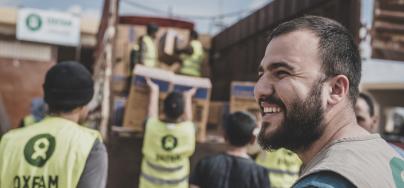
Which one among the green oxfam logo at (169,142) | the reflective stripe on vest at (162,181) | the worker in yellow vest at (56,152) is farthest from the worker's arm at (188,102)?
the worker in yellow vest at (56,152)

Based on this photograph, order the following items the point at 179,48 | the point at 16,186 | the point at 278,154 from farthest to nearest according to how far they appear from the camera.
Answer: the point at 179,48 < the point at 278,154 < the point at 16,186

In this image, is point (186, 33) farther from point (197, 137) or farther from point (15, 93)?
point (15, 93)

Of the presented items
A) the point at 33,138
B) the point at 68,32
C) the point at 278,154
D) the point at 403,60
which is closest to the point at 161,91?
the point at 278,154

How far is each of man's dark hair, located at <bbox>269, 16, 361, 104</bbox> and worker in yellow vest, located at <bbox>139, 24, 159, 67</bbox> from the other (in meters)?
5.40

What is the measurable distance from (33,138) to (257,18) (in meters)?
5.38

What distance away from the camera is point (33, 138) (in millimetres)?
2246

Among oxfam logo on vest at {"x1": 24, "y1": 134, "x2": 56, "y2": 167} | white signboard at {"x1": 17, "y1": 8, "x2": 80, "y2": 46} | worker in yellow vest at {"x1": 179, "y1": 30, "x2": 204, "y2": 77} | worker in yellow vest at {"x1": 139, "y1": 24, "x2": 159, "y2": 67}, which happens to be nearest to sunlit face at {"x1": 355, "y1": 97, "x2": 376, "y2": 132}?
oxfam logo on vest at {"x1": 24, "y1": 134, "x2": 56, "y2": 167}

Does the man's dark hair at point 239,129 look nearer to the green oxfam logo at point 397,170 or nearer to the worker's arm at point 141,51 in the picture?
the green oxfam logo at point 397,170

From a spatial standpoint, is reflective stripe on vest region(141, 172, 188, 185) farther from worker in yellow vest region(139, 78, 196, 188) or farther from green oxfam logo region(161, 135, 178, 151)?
green oxfam logo region(161, 135, 178, 151)

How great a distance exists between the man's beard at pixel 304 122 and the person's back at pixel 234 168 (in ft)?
5.82

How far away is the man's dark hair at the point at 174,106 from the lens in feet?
13.7

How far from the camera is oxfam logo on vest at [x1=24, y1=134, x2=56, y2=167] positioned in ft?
7.17

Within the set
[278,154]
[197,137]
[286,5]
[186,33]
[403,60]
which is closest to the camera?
[278,154]

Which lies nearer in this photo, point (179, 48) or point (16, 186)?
point (16, 186)
